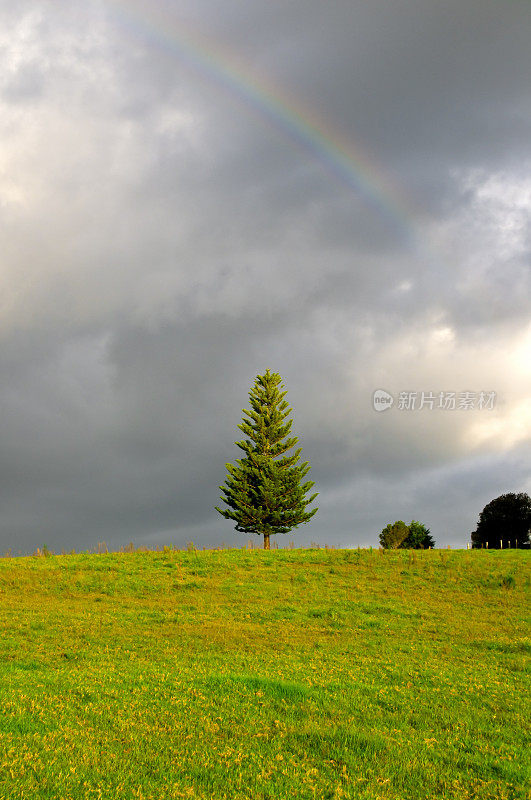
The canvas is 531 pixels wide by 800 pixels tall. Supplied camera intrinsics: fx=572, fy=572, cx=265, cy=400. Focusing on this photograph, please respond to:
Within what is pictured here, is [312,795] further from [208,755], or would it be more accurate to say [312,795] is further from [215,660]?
[215,660]

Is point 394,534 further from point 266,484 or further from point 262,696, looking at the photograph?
point 262,696

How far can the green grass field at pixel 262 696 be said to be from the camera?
31.7ft

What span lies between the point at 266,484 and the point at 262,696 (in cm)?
6553

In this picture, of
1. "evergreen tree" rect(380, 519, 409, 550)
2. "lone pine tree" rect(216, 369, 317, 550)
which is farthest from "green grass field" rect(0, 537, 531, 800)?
"evergreen tree" rect(380, 519, 409, 550)

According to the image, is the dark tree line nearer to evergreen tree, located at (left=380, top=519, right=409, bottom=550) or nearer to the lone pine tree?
evergreen tree, located at (left=380, top=519, right=409, bottom=550)

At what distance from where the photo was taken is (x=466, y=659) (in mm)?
22156

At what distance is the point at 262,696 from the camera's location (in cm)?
1437

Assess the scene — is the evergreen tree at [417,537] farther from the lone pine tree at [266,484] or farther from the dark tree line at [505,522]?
the lone pine tree at [266,484]

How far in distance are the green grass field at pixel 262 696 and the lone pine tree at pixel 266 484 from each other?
4129 centimetres

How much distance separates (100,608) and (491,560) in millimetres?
36009

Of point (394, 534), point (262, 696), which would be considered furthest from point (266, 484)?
point (262, 696)

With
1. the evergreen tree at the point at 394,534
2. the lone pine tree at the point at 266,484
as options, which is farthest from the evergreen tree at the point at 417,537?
the lone pine tree at the point at 266,484

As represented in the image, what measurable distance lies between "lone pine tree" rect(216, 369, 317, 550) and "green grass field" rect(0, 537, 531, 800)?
41291 millimetres

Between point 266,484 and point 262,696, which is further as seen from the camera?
point 266,484
